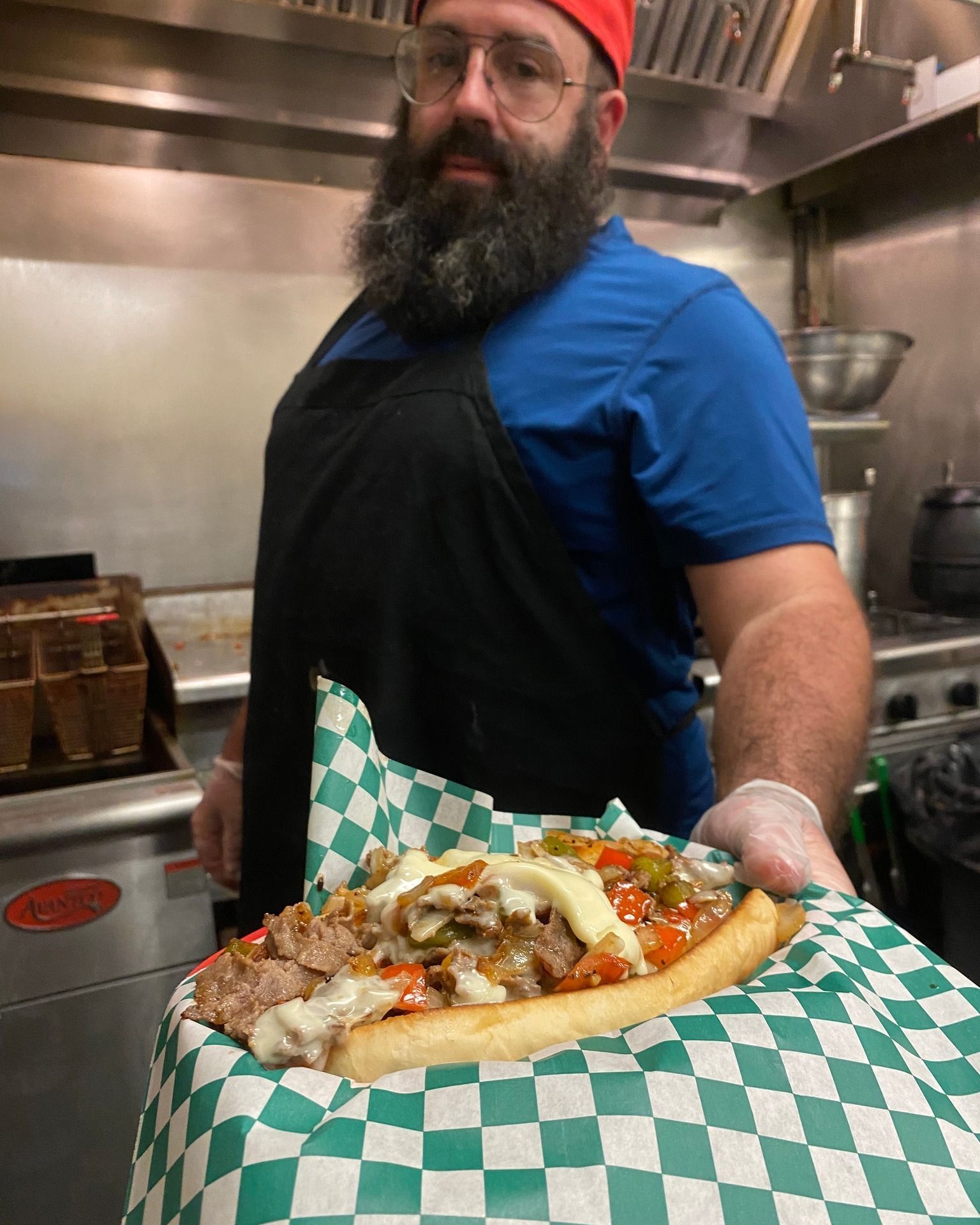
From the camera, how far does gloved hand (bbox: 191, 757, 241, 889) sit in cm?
184

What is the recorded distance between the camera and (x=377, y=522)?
152 cm

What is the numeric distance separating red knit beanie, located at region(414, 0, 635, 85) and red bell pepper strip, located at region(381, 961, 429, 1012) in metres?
1.55

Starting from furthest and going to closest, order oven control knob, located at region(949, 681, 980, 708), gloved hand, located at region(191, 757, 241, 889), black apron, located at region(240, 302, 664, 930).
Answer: oven control knob, located at region(949, 681, 980, 708) < gloved hand, located at region(191, 757, 241, 889) < black apron, located at region(240, 302, 664, 930)

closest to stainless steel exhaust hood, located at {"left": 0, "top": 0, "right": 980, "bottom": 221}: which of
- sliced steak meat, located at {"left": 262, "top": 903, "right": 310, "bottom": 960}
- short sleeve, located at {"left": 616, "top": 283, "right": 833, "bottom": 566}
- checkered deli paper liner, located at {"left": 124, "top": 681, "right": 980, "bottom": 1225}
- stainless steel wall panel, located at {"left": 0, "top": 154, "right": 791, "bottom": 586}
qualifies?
stainless steel wall panel, located at {"left": 0, "top": 154, "right": 791, "bottom": 586}

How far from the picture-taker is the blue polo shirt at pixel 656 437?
1.33 meters

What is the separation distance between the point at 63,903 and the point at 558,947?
1.54 meters

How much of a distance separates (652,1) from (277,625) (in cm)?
241

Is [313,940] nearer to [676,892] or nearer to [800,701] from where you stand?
[676,892]

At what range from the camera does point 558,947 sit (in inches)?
31.1

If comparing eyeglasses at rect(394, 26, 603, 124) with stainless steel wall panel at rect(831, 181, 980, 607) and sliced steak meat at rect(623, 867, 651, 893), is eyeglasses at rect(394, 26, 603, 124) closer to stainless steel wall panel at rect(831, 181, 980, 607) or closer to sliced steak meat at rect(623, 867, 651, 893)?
sliced steak meat at rect(623, 867, 651, 893)

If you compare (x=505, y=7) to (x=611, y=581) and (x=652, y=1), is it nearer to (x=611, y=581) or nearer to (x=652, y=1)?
(x=611, y=581)

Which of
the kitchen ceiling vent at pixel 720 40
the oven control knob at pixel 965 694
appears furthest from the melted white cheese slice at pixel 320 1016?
the kitchen ceiling vent at pixel 720 40

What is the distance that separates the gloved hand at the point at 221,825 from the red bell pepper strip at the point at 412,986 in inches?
44.2

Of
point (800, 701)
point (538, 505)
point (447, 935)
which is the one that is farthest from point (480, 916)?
point (538, 505)
